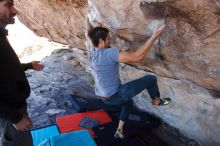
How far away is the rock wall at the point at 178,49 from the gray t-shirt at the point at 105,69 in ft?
1.69

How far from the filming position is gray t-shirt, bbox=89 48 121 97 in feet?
12.8

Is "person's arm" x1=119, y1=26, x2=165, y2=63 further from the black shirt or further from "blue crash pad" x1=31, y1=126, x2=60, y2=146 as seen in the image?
"blue crash pad" x1=31, y1=126, x2=60, y2=146

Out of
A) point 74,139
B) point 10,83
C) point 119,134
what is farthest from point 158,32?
point 74,139

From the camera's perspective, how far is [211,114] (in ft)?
14.3

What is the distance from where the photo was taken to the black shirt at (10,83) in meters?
2.65

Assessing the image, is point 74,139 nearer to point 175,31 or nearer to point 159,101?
point 159,101

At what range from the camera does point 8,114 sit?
2637 millimetres

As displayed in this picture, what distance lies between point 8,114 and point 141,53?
1611 millimetres

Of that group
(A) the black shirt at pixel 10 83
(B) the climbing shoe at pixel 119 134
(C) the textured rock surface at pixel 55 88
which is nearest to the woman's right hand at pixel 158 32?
(A) the black shirt at pixel 10 83

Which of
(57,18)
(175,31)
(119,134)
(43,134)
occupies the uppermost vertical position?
(175,31)

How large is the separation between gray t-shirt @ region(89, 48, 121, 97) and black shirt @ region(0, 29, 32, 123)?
1.25 metres

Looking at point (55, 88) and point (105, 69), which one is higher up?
point (105, 69)

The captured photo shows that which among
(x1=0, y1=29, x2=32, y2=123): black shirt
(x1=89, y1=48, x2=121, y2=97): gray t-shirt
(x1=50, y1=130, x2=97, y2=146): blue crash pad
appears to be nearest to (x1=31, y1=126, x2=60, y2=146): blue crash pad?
(x1=50, y1=130, x2=97, y2=146): blue crash pad

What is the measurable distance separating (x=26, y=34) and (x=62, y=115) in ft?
29.0
